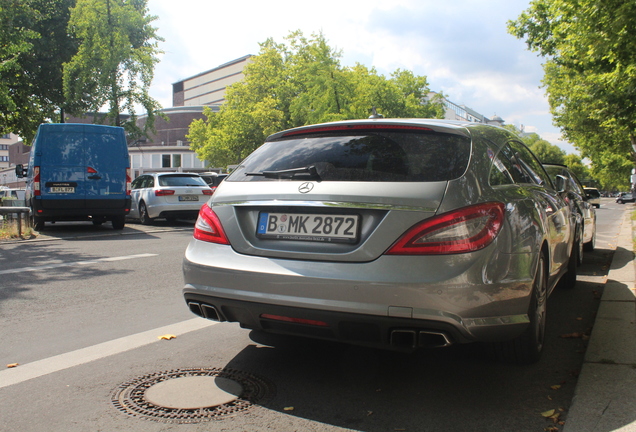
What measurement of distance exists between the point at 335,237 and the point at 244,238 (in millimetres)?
588

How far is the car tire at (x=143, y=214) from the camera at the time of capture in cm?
1675

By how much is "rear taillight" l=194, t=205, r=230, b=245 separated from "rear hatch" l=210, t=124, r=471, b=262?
43 millimetres

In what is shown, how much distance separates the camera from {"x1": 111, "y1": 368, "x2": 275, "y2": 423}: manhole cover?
3.08 metres

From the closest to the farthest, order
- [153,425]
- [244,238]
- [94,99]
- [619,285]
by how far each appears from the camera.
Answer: [153,425] < [244,238] < [619,285] < [94,99]

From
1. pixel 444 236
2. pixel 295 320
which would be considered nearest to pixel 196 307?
pixel 295 320

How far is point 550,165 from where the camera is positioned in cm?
815

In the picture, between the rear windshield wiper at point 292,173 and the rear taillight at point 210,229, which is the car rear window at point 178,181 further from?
the rear windshield wiper at point 292,173

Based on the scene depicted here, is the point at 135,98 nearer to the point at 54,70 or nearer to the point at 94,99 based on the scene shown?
the point at 94,99

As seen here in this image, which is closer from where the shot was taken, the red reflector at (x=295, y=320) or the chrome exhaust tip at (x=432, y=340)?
the chrome exhaust tip at (x=432, y=340)

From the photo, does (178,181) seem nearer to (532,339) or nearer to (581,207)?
(581,207)

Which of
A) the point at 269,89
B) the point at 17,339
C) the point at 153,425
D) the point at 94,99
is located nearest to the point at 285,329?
the point at 153,425

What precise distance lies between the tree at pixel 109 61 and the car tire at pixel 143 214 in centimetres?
924

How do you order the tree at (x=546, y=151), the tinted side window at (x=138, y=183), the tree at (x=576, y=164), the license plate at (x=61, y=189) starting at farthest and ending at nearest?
the tree at (x=576, y=164) → the tree at (x=546, y=151) → the tinted side window at (x=138, y=183) → the license plate at (x=61, y=189)

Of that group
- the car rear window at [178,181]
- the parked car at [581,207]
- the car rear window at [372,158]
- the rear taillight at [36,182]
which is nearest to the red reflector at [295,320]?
the car rear window at [372,158]
